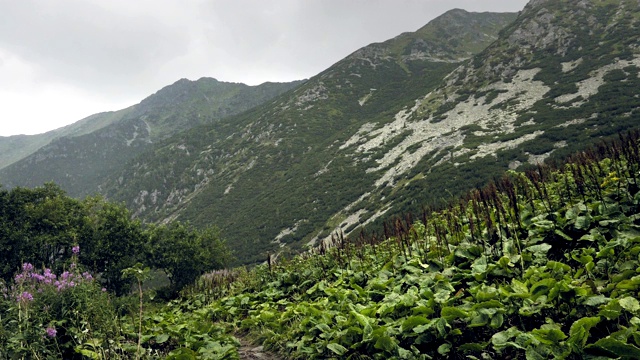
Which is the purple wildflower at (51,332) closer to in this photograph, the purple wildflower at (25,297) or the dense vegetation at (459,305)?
the dense vegetation at (459,305)

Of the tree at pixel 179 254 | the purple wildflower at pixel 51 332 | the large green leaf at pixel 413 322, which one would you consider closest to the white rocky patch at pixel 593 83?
the tree at pixel 179 254

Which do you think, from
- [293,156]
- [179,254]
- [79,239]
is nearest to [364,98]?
[293,156]

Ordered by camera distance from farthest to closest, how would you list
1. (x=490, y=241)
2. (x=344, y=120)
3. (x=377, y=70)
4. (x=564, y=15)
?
(x=377, y=70)
(x=344, y=120)
(x=564, y=15)
(x=490, y=241)

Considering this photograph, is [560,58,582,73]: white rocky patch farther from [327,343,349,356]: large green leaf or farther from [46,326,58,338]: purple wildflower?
[46,326,58,338]: purple wildflower

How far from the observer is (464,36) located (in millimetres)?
149375

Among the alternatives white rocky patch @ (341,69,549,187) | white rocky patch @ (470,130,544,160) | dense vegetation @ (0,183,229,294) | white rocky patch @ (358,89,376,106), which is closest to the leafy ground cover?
dense vegetation @ (0,183,229,294)

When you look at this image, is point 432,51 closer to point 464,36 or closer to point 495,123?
point 464,36

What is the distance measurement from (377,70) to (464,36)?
59502 millimetres

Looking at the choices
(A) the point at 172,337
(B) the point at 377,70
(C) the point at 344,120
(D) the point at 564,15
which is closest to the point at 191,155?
(C) the point at 344,120

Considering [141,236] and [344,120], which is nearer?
[141,236]

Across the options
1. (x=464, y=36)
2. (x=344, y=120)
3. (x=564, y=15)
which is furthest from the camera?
(x=464, y=36)

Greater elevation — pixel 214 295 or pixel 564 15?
pixel 564 15

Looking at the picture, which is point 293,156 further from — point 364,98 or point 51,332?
point 51,332

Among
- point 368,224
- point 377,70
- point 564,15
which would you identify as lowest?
point 368,224
